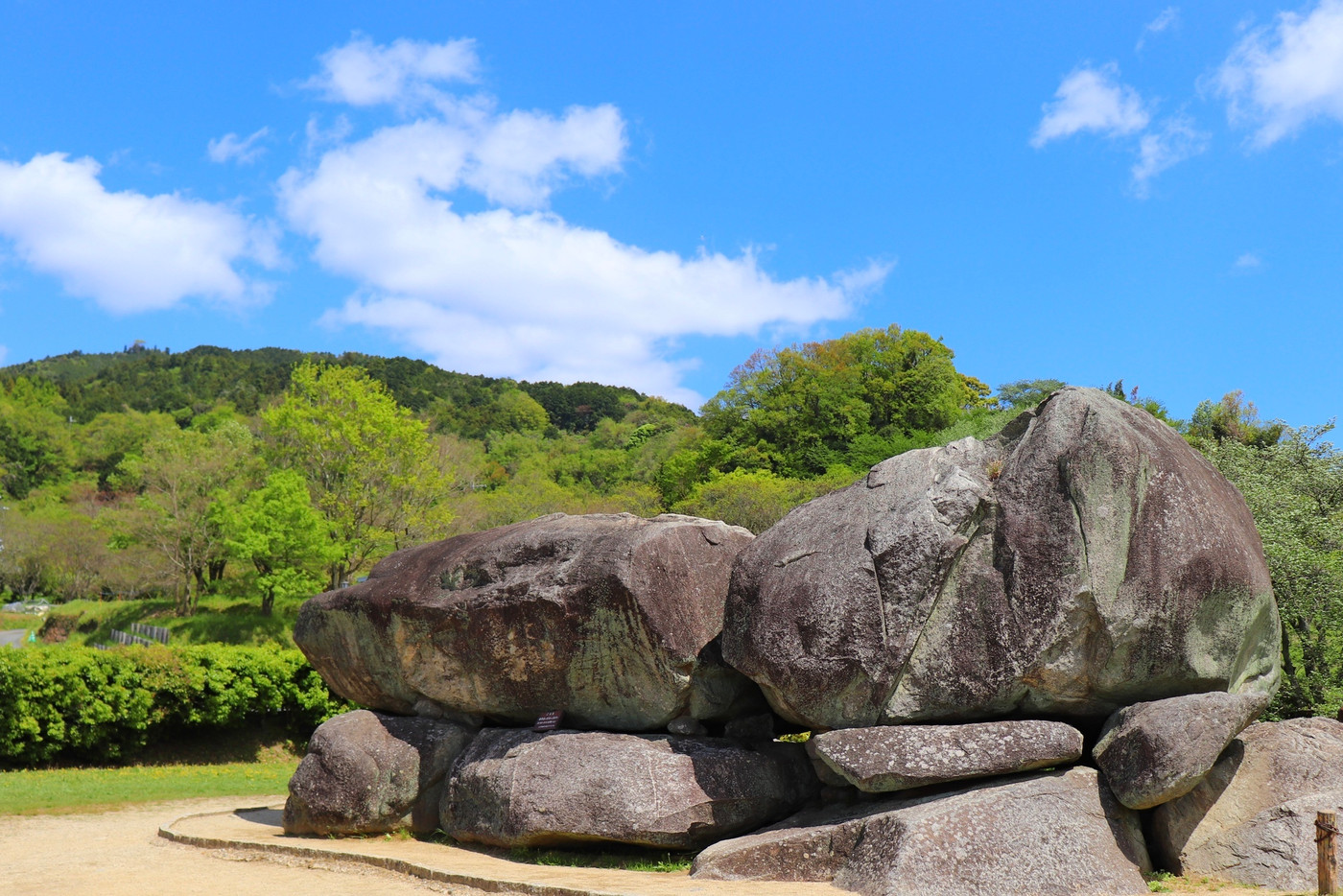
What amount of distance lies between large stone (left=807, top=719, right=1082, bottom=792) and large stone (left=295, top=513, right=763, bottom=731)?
8.66 feet

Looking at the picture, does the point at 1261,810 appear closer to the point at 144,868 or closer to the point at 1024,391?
the point at 144,868

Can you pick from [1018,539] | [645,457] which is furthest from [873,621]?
[645,457]

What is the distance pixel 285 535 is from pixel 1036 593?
3145cm

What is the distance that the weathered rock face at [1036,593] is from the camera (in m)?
10.5

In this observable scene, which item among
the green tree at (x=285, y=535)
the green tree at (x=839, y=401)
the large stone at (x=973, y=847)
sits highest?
the green tree at (x=839, y=401)

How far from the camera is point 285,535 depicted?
36.3 meters

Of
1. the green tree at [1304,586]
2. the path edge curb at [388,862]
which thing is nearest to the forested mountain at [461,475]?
the green tree at [1304,586]

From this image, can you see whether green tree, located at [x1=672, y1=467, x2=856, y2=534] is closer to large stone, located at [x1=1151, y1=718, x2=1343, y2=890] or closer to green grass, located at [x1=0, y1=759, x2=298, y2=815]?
green grass, located at [x1=0, y1=759, x2=298, y2=815]

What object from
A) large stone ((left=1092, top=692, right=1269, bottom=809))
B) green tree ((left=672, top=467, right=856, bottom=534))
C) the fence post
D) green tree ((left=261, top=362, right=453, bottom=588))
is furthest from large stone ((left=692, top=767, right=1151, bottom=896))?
green tree ((left=261, top=362, right=453, bottom=588))

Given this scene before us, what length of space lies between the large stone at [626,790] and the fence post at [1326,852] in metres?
5.71

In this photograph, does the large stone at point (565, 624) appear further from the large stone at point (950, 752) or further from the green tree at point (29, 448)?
the green tree at point (29, 448)

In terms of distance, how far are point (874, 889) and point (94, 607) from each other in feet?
171

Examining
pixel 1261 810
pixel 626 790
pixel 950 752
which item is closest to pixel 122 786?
pixel 626 790

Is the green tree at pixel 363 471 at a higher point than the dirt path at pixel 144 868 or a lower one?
higher
